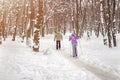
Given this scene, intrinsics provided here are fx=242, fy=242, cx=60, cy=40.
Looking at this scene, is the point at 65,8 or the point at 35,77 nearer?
the point at 35,77

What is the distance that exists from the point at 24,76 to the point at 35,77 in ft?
1.47

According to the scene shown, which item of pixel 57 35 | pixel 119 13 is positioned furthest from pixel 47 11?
pixel 57 35

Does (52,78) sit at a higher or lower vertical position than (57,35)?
lower

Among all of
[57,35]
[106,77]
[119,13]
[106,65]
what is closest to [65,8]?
[119,13]

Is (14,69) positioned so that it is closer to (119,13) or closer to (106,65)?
(106,65)

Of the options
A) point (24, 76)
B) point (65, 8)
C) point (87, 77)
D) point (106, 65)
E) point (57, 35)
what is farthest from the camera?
point (65, 8)

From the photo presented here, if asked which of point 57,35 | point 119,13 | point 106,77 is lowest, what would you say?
point 106,77

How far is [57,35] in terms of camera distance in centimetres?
2383

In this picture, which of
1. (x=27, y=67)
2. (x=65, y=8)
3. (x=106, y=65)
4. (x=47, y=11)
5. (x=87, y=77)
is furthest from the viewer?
(x=65, y=8)

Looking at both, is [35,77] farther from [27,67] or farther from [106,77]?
[106,77]

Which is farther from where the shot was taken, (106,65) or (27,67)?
(106,65)

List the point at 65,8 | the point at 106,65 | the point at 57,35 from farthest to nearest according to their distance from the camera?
1. the point at 65,8
2. the point at 57,35
3. the point at 106,65

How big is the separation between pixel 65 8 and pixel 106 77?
41450 millimetres

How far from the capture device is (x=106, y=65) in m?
14.0
